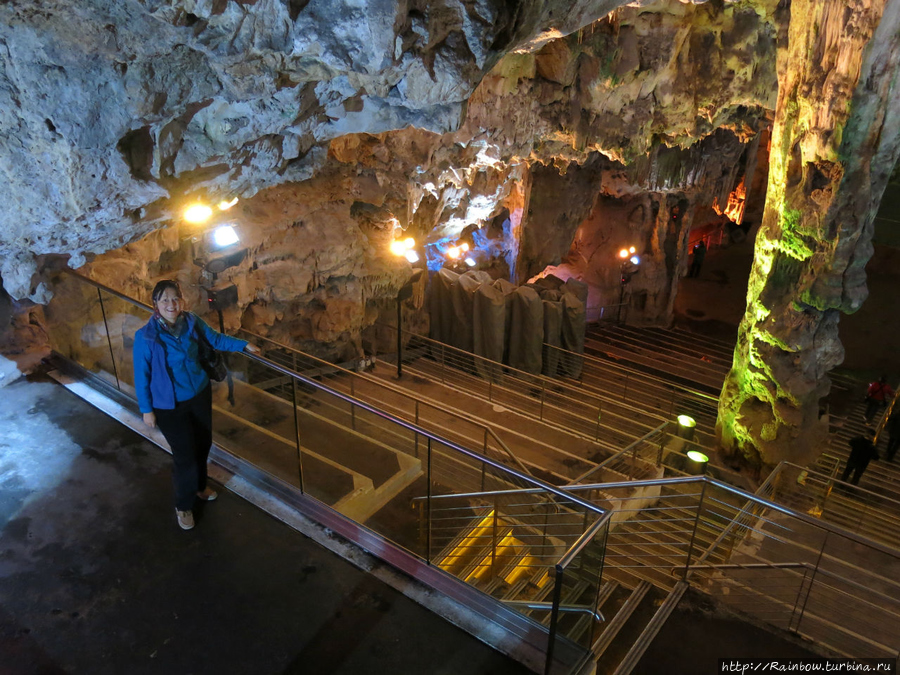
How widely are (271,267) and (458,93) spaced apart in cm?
546

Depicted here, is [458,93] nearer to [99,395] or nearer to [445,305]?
[99,395]

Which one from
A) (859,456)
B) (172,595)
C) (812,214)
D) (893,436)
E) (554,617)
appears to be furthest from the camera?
(893,436)

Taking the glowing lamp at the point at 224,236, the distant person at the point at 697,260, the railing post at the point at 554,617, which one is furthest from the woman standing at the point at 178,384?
the distant person at the point at 697,260

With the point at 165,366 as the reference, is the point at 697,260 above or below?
below

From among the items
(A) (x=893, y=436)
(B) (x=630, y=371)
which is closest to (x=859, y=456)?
(A) (x=893, y=436)

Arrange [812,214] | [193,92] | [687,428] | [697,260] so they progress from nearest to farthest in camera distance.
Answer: [193,92] < [812,214] < [687,428] < [697,260]

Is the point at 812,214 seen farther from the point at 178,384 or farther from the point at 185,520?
the point at 185,520

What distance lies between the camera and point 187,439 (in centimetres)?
369

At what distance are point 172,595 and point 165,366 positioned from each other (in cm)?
121

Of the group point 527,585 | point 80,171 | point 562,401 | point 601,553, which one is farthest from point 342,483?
point 562,401

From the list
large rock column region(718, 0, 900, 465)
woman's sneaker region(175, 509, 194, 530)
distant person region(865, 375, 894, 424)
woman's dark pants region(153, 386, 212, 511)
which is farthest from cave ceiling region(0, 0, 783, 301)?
distant person region(865, 375, 894, 424)

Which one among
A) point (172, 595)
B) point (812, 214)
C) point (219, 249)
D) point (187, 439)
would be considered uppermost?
point (812, 214)

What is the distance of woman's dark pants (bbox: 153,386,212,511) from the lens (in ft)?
11.9

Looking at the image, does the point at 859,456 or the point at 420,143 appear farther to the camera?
the point at 420,143
